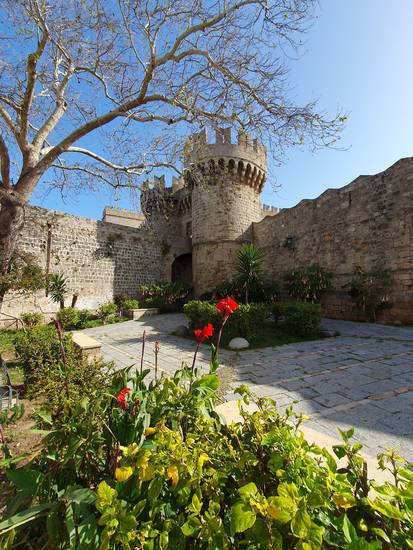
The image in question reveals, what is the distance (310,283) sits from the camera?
11281 millimetres

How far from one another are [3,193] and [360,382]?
22.8ft

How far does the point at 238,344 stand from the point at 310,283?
595cm

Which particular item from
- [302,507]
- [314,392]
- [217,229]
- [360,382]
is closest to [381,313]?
[360,382]

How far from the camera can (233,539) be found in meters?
0.81

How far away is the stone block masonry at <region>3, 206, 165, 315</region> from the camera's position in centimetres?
1202

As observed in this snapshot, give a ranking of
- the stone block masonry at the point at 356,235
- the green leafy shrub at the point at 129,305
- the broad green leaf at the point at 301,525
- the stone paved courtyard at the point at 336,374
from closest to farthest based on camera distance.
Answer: the broad green leaf at the point at 301,525 < the stone paved courtyard at the point at 336,374 < the stone block masonry at the point at 356,235 < the green leafy shrub at the point at 129,305

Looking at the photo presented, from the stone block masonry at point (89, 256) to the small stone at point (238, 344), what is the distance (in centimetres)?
941

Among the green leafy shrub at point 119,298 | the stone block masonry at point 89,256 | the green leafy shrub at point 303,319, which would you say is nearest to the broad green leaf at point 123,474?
the green leafy shrub at point 303,319

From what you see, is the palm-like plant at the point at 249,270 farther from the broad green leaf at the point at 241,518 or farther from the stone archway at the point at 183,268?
the stone archway at the point at 183,268

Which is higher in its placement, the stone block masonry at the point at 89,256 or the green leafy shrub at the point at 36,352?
the stone block masonry at the point at 89,256

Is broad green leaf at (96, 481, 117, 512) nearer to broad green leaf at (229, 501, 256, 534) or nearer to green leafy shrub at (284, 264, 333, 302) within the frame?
broad green leaf at (229, 501, 256, 534)

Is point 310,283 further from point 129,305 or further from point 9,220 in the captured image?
point 9,220

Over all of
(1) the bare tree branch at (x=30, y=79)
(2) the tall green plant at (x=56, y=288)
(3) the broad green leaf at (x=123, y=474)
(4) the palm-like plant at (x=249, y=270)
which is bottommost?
(3) the broad green leaf at (x=123, y=474)

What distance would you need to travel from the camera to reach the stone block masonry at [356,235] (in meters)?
9.00
